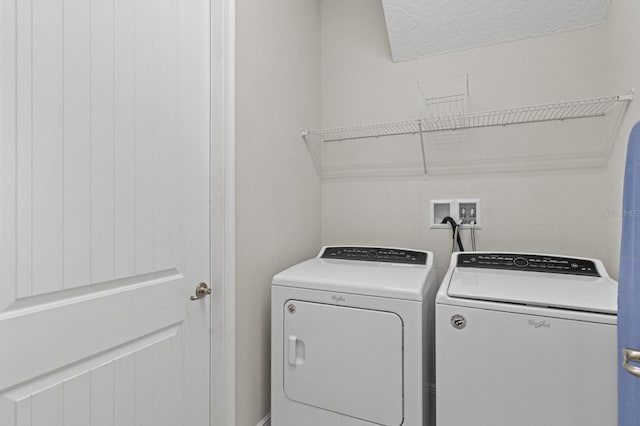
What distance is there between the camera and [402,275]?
1551 millimetres

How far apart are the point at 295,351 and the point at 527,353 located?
3.10 feet

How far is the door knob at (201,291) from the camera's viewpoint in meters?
1.34

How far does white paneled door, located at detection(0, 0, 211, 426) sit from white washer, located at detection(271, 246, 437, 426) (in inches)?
14.6

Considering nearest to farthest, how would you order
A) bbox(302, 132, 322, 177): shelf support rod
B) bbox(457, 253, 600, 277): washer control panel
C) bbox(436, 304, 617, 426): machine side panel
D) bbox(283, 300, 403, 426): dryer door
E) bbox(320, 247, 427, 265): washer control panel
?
bbox(436, 304, 617, 426): machine side panel < bbox(283, 300, 403, 426): dryer door < bbox(457, 253, 600, 277): washer control panel < bbox(320, 247, 427, 265): washer control panel < bbox(302, 132, 322, 177): shelf support rod

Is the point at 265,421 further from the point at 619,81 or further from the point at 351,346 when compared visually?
the point at 619,81

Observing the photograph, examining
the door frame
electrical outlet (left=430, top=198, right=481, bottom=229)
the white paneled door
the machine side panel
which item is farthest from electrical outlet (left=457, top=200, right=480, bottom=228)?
the white paneled door

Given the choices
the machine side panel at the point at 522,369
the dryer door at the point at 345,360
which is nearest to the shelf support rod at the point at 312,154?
the dryer door at the point at 345,360

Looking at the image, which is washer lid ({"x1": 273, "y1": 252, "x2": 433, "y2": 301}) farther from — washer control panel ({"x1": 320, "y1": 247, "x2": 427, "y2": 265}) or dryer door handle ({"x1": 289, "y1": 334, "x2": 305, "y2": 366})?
dryer door handle ({"x1": 289, "y1": 334, "x2": 305, "y2": 366})

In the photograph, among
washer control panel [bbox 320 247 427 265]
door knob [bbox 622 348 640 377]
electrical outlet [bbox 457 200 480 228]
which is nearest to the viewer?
door knob [bbox 622 348 640 377]

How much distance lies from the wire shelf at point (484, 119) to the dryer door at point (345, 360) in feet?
3.66

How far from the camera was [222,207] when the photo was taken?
55.2 inches

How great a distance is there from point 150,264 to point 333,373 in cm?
90

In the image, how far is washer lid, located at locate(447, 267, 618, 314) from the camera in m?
1.13

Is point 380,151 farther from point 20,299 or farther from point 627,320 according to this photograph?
point 20,299
